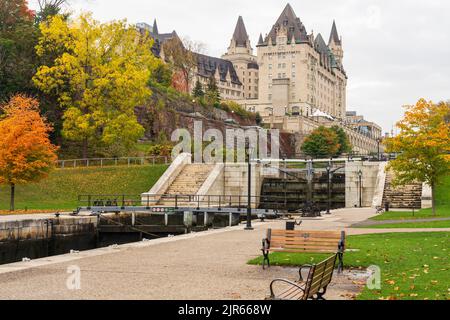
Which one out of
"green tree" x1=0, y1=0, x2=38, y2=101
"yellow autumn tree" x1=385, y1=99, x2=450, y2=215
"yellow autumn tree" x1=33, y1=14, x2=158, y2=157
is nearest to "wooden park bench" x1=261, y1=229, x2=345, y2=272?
"yellow autumn tree" x1=385, y1=99, x2=450, y2=215

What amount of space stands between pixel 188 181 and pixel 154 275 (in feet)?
106

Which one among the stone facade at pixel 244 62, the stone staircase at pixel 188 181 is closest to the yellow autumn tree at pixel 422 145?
the stone staircase at pixel 188 181

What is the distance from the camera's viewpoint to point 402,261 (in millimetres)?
13922

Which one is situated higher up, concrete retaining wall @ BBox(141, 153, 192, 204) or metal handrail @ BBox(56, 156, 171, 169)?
metal handrail @ BBox(56, 156, 171, 169)

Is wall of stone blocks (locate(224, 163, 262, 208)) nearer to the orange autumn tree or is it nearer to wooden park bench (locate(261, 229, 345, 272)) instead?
the orange autumn tree

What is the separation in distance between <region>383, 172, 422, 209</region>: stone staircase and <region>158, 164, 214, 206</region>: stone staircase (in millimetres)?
14024

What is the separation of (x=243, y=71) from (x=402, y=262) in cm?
18471

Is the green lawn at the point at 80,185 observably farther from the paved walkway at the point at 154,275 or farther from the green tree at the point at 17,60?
the paved walkway at the point at 154,275

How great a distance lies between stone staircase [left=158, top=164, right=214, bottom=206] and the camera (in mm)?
42391

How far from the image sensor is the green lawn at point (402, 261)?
10.2m

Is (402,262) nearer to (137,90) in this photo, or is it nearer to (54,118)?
(137,90)

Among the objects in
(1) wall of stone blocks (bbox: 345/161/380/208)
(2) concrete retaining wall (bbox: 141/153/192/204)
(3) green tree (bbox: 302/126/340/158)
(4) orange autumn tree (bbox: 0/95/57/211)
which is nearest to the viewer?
(4) orange autumn tree (bbox: 0/95/57/211)

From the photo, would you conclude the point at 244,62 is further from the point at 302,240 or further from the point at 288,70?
the point at 302,240
